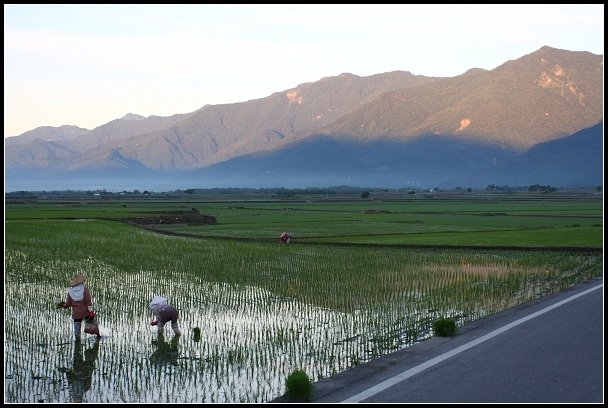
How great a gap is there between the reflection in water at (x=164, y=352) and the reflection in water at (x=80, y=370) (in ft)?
2.98

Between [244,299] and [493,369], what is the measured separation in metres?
9.37

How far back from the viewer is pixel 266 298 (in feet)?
64.4

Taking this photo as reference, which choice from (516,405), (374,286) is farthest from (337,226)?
(516,405)

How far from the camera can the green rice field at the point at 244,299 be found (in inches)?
452

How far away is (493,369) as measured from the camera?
35.5ft

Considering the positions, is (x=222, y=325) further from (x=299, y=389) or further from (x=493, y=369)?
(x=493, y=369)

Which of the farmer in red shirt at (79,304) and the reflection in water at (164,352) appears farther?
the farmer in red shirt at (79,304)

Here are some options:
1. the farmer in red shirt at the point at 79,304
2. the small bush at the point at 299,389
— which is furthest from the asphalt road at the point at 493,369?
the farmer in red shirt at the point at 79,304

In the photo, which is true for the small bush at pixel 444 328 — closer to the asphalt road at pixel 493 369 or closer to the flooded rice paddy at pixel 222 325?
the asphalt road at pixel 493 369

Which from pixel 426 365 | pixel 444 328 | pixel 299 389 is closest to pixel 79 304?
pixel 299 389

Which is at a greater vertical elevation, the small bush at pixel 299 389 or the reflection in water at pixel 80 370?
the small bush at pixel 299 389

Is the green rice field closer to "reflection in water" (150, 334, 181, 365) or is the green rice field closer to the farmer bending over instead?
"reflection in water" (150, 334, 181, 365)

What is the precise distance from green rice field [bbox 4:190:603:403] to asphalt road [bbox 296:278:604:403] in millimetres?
780

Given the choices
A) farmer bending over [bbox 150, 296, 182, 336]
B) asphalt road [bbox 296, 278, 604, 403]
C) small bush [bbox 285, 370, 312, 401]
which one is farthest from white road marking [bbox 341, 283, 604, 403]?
farmer bending over [bbox 150, 296, 182, 336]
